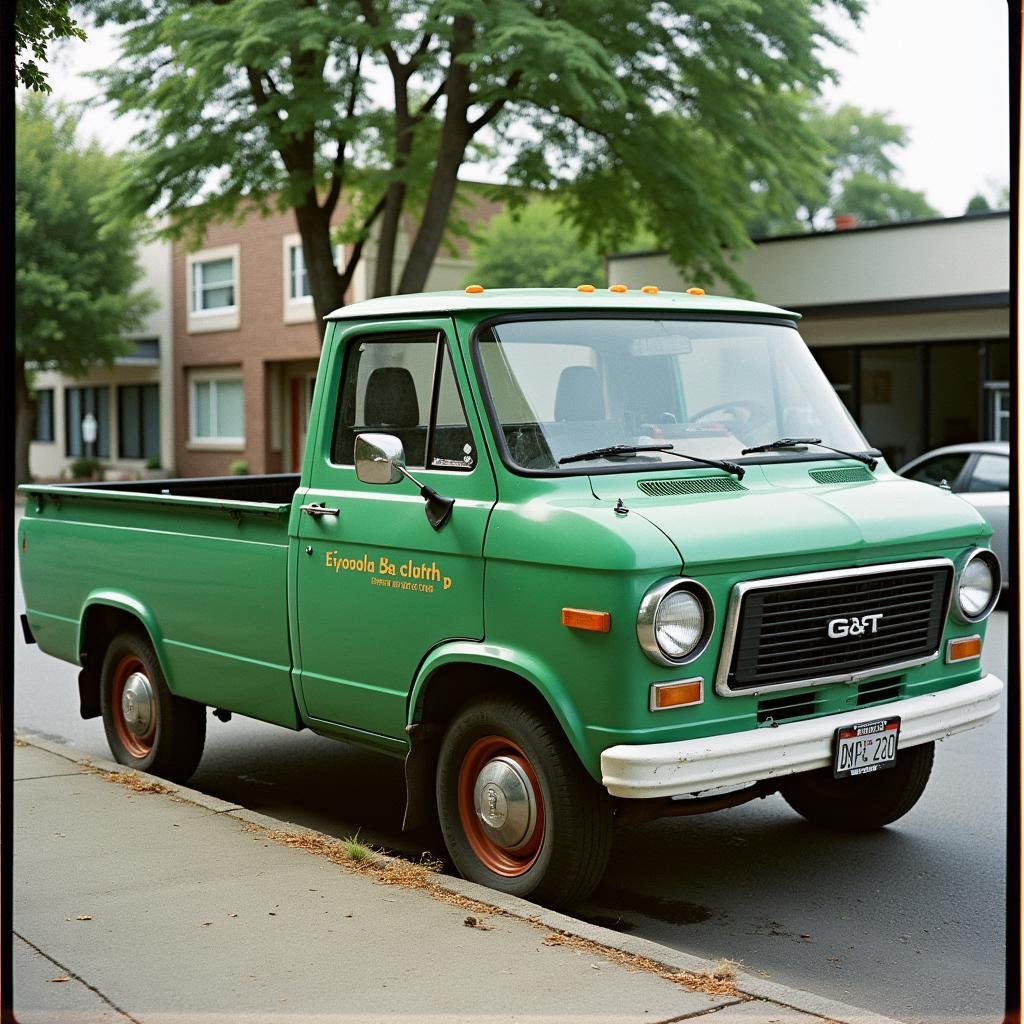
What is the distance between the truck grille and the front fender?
0.54 m

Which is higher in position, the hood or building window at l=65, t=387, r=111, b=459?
building window at l=65, t=387, r=111, b=459

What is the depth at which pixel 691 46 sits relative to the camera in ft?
70.0

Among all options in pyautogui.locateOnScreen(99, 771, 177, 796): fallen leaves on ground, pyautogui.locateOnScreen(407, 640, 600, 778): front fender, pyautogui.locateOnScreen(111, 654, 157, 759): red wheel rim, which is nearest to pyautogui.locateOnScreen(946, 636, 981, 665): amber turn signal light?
pyautogui.locateOnScreen(407, 640, 600, 778): front fender

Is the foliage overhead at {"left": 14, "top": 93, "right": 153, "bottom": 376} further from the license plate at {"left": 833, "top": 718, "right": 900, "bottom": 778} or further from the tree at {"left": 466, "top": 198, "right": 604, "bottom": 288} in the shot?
the license plate at {"left": 833, "top": 718, "right": 900, "bottom": 778}

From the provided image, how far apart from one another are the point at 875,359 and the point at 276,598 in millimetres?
20660

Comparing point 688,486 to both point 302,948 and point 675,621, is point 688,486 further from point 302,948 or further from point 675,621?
point 302,948

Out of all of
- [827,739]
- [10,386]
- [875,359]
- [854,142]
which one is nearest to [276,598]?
[827,739]

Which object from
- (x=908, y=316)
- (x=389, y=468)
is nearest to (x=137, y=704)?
(x=389, y=468)

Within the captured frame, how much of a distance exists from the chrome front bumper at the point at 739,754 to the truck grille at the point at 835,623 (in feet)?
0.54

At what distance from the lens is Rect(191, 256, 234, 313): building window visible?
37.7 metres

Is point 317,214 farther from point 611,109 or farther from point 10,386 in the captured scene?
point 10,386

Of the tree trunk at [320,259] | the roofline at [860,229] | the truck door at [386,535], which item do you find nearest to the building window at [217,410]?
the roofline at [860,229]

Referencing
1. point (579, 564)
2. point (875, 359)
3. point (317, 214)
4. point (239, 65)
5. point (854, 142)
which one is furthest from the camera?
point (854, 142)

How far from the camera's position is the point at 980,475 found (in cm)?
1445
